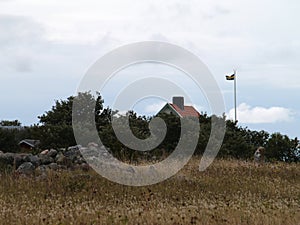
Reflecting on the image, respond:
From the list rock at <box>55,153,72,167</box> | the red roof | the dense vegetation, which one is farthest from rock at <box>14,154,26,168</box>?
the red roof

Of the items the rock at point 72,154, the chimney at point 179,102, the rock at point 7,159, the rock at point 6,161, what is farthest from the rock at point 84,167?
the chimney at point 179,102

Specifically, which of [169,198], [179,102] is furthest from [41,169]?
[179,102]

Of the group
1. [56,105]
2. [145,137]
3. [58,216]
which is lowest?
[58,216]

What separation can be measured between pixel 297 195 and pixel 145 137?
13072mm

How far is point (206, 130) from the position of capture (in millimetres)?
31359

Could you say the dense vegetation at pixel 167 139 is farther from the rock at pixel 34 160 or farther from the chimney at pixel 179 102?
the rock at pixel 34 160

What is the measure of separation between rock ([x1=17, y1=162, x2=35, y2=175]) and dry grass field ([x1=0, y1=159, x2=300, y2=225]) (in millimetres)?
768

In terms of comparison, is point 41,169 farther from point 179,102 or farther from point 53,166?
point 179,102

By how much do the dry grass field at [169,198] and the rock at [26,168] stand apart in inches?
30.2

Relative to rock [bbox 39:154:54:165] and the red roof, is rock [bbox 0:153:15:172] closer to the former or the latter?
rock [bbox 39:154:54:165]

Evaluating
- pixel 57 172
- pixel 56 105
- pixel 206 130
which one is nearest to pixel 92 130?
pixel 206 130

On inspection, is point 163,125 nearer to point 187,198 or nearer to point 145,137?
point 145,137

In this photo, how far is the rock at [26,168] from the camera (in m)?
17.1

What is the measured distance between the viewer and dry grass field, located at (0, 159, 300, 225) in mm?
9266
